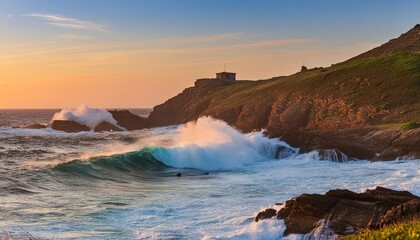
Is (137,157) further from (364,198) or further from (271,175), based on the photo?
Result: (364,198)

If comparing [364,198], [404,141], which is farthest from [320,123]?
[364,198]

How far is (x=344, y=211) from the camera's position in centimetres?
1866

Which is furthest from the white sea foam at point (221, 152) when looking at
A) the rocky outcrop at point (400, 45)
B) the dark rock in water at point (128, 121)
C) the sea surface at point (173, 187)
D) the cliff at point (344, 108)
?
the rocky outcrop at point (400, 45)

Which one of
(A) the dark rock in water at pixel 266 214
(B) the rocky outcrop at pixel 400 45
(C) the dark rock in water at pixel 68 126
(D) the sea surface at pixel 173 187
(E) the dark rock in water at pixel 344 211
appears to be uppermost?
(B) the rocky outcrop at pixel 400 45

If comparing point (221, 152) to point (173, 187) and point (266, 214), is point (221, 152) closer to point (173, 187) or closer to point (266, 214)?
point (173, 187)

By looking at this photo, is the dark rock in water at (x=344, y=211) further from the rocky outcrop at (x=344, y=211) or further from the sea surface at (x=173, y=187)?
the sea surface at (x=173, y=187)

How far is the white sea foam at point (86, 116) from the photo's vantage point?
112 metres

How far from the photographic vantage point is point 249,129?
85062mm

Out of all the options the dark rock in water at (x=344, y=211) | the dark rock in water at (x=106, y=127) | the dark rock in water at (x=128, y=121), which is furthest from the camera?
the dark rock in water at (x=128, y=121)

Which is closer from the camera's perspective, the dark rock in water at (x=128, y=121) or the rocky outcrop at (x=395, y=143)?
the rocky outcrop at (x=395, y=143)

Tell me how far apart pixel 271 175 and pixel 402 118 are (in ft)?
99.9

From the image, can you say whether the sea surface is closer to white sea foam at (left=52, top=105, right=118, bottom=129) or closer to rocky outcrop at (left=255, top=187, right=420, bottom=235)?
rocky outcrop at (left=255, top=187, right=420, bottom=235)

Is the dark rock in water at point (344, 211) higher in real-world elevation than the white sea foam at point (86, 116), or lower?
lower

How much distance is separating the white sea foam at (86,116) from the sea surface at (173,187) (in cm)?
5539
